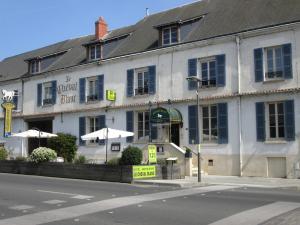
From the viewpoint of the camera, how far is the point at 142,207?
11.8 meters

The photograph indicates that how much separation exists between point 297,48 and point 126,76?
419 inches

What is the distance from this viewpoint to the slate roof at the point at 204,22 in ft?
76.9

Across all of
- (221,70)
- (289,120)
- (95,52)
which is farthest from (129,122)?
(289,120)

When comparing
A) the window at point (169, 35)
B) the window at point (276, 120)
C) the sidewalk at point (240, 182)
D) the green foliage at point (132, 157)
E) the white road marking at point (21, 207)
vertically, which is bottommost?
the white road marking at point (21, 207)

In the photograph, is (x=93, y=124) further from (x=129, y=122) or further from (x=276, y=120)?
(x=276, y=120)

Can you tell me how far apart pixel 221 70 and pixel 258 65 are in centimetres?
202

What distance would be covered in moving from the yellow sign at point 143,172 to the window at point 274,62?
7.13 metres

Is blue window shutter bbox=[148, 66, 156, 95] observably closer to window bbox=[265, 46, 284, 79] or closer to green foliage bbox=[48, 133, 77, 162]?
window bbox=[265, 46, 284, 79]

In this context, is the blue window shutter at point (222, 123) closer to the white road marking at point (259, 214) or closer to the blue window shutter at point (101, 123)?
the blue window shutter at point (101, 123)

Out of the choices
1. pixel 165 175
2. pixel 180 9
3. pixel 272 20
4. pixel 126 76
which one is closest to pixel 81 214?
pixel 165 175

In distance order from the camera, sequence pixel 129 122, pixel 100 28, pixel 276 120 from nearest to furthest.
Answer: pixel 276 120 < pixel 129 122 < pixel 100 28

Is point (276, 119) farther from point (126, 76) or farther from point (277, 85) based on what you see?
point (126, 76)

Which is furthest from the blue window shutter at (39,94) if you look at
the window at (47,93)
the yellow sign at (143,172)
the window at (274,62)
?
the window at (274,62)

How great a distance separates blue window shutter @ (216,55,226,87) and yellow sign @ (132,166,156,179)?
236 inches
